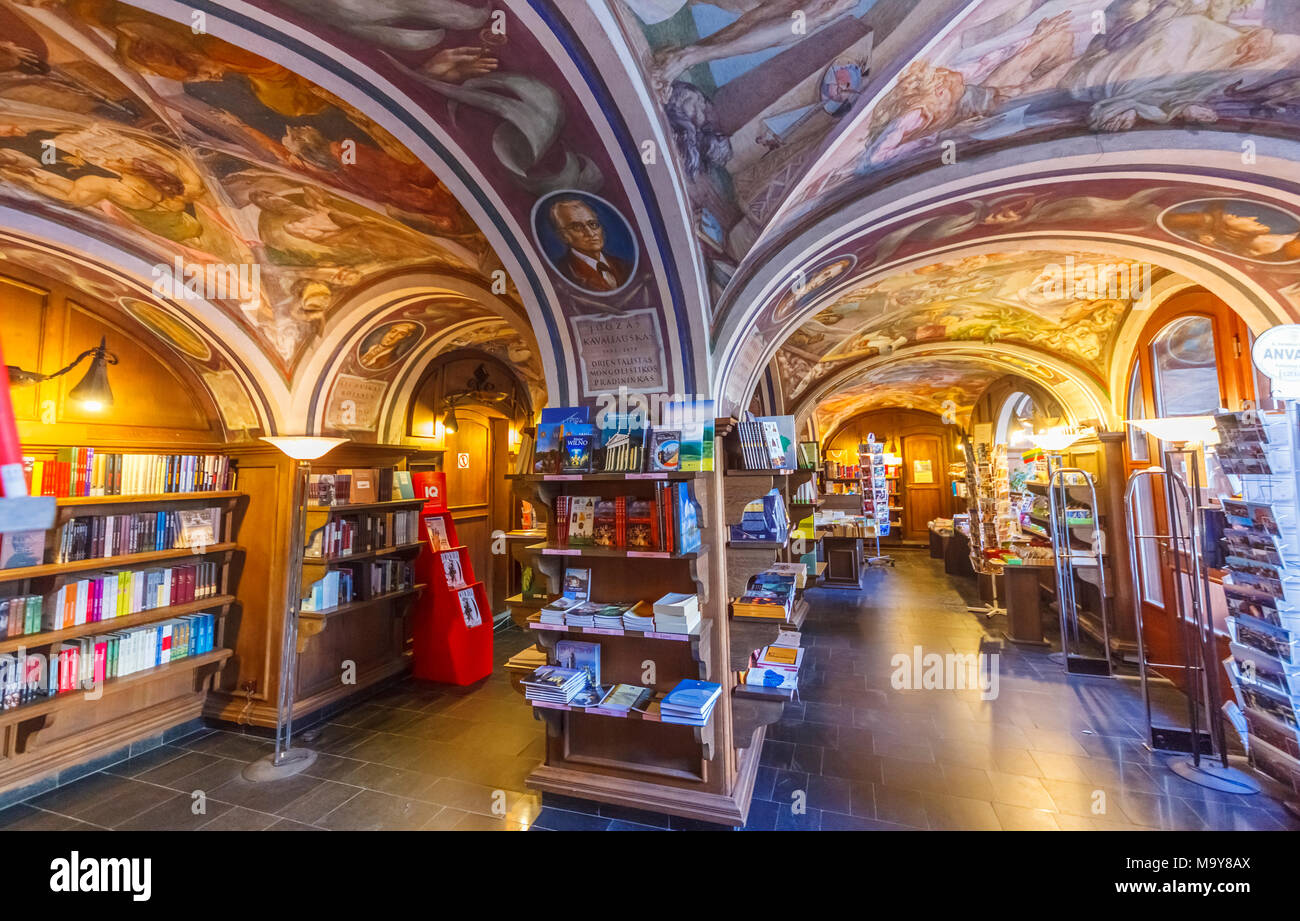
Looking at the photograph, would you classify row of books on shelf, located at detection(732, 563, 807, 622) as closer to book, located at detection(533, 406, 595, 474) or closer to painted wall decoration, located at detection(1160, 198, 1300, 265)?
book, located at detection(533, 406, 595, 474)

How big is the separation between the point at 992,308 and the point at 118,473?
26.8 ft

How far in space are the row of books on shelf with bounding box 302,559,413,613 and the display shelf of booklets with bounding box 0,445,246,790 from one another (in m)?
0.80

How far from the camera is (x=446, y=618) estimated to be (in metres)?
5.23

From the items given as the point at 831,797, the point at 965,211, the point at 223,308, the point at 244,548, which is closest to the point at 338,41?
the point at 223,308

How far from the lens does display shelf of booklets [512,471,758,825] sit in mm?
2982

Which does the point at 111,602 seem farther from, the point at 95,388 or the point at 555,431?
the point at 555,431

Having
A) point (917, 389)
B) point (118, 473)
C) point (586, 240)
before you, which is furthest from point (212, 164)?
point (917, 389)

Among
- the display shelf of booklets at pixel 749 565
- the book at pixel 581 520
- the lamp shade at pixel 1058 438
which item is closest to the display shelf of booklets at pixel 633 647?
the book at pixel 581 520

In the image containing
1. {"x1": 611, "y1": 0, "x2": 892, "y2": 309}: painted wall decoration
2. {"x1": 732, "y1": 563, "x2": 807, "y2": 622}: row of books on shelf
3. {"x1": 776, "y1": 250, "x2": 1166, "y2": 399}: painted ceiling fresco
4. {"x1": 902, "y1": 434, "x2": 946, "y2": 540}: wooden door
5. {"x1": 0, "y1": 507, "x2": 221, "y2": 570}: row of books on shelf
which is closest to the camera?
{"x1": 611, "y1": 0, "x2": 892, "y2": 309}: painted wall decoration

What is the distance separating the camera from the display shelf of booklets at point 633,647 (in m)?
2.98

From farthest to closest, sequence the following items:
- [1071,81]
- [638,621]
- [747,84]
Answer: [638,621] → [1071,81] → [747,84]

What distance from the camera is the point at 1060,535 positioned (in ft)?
21.6

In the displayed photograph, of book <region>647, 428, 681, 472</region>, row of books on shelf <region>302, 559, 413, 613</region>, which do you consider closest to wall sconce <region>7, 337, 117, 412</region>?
row of books on shelf <region>302, 559, 413, 613</region>
